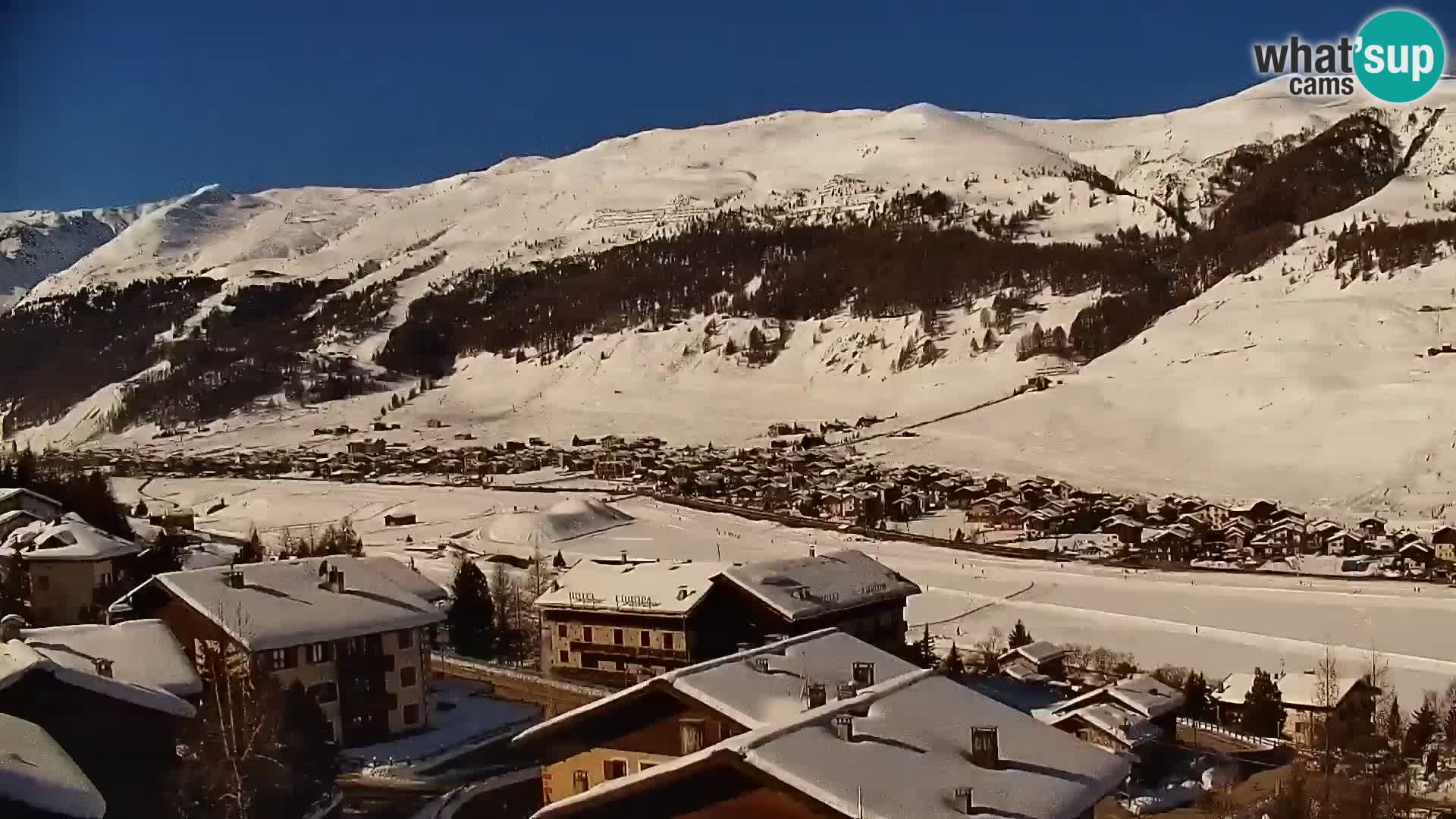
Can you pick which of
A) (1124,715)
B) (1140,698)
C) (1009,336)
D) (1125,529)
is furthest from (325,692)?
(1009,336)

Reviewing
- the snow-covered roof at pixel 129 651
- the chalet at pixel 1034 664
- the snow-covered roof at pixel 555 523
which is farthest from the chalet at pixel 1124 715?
the snow-covered roof at pixel 555 523

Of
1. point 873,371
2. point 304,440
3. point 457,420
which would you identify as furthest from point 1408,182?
point 304,440

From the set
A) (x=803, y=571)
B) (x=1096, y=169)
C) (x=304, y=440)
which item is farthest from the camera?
(x=1096, y=169)

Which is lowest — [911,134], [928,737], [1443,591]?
[1443,591]

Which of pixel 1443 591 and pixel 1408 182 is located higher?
pixel 1408 182

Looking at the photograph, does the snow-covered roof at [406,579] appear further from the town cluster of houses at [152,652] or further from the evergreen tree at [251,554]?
the evergreen tree at [251,554]

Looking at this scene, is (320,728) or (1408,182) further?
(1408,182)

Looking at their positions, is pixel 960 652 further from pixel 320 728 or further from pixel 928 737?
pixel 928 737
